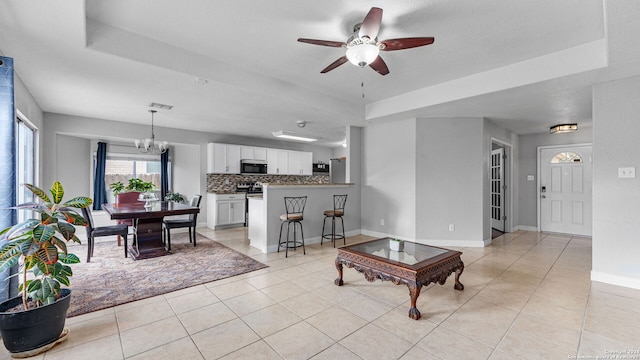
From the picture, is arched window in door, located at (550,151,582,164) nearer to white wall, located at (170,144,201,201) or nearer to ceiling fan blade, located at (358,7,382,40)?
ceiling fan blade, located at (358,7,382,40)

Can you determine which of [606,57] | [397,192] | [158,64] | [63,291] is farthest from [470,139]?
[63,291]

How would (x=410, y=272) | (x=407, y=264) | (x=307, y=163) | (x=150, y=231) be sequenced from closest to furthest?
(x=410, y=272) → (x=407, y=264) → (x=150, y=231) → (x=307, y=163)

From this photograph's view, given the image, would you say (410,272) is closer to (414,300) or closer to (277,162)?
(414,300)

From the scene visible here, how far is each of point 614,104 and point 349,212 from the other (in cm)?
405

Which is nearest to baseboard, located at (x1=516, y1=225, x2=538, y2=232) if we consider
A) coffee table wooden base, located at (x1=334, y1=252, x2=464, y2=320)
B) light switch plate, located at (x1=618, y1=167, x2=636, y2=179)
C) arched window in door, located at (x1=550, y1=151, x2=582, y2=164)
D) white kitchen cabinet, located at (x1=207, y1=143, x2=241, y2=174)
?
arched window in door, located at (x1=550, y1=151, x2=582, y2=164)

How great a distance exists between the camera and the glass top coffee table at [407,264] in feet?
7.73

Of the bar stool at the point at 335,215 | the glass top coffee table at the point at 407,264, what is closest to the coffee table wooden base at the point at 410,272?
the glass top coffee table at the point at 407,264

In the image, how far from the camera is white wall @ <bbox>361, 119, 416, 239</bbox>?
5.06m

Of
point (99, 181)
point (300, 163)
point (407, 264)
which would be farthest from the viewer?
point (300, 163)

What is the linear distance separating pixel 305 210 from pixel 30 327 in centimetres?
356

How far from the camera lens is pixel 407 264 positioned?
8.11 ft

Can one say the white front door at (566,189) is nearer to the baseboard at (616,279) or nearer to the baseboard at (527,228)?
the baseboard at (527,228)

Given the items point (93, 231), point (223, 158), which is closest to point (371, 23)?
point (93, 231)

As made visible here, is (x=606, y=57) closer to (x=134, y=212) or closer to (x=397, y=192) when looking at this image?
(x=397, y=192)
